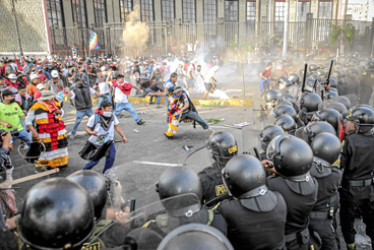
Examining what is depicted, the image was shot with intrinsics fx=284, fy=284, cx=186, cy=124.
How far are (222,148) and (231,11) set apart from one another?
38456 millimetres

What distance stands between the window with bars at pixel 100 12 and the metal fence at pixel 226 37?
3183mm

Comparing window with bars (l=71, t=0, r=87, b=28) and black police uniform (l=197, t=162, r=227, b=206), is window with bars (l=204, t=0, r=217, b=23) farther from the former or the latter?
black police uniform (l=197, t=162, r=227, b=206)

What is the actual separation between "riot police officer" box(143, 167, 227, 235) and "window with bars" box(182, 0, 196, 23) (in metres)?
35.8

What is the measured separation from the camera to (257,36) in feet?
80.2

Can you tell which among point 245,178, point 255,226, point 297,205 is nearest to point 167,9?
point 297,205

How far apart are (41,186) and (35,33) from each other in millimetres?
27353

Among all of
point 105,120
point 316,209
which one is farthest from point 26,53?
point 316,209

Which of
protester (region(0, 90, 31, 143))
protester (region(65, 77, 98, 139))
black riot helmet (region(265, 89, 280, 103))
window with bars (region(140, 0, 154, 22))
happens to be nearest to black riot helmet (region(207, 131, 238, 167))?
black riot helmet (region(265, 89, 280, 103))

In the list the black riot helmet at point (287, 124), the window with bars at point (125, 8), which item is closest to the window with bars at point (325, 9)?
the window with bars at point (125, 8)

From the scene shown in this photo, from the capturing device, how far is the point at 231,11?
124ft

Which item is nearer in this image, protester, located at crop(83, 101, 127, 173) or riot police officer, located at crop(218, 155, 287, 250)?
riot police officer, located at crop(218, 155, 287, 250)

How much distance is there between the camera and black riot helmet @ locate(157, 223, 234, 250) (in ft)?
3.63

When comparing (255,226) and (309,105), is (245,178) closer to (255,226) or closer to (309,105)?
(255,226)

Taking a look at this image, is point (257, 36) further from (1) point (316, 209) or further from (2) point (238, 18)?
(1) point (316, 209)
